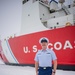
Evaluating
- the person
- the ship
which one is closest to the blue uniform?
the person

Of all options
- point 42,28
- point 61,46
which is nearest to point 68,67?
point 61,46

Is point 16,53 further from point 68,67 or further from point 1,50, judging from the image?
point 68,67

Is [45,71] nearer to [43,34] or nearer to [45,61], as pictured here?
[45,61]

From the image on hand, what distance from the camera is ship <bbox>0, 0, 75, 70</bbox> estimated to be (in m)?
5.82

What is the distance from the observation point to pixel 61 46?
19.3 ft

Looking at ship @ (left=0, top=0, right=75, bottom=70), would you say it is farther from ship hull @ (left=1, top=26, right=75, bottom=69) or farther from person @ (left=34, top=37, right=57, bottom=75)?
person @ (left=34, top=37, right=57, bottom=75)

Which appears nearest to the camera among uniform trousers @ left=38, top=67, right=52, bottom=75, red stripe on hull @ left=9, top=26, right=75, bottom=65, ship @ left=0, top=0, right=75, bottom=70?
uniform trousers @ left=38, top=67, right=52, bottom=75

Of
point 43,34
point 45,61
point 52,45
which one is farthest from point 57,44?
point 45,61

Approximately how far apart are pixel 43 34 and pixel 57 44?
820 millimetres

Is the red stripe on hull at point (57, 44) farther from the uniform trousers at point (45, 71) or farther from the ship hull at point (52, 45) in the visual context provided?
the uniform trousers at point (45, 71)

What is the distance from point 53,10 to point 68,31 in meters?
4.03

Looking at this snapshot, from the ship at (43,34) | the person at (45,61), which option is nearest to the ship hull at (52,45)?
the ship at (43,34)

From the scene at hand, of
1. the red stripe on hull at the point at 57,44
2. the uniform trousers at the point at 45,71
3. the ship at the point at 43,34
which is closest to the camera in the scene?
the uniform trousers at the point at 45,71

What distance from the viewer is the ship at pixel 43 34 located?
5816 millimetres
